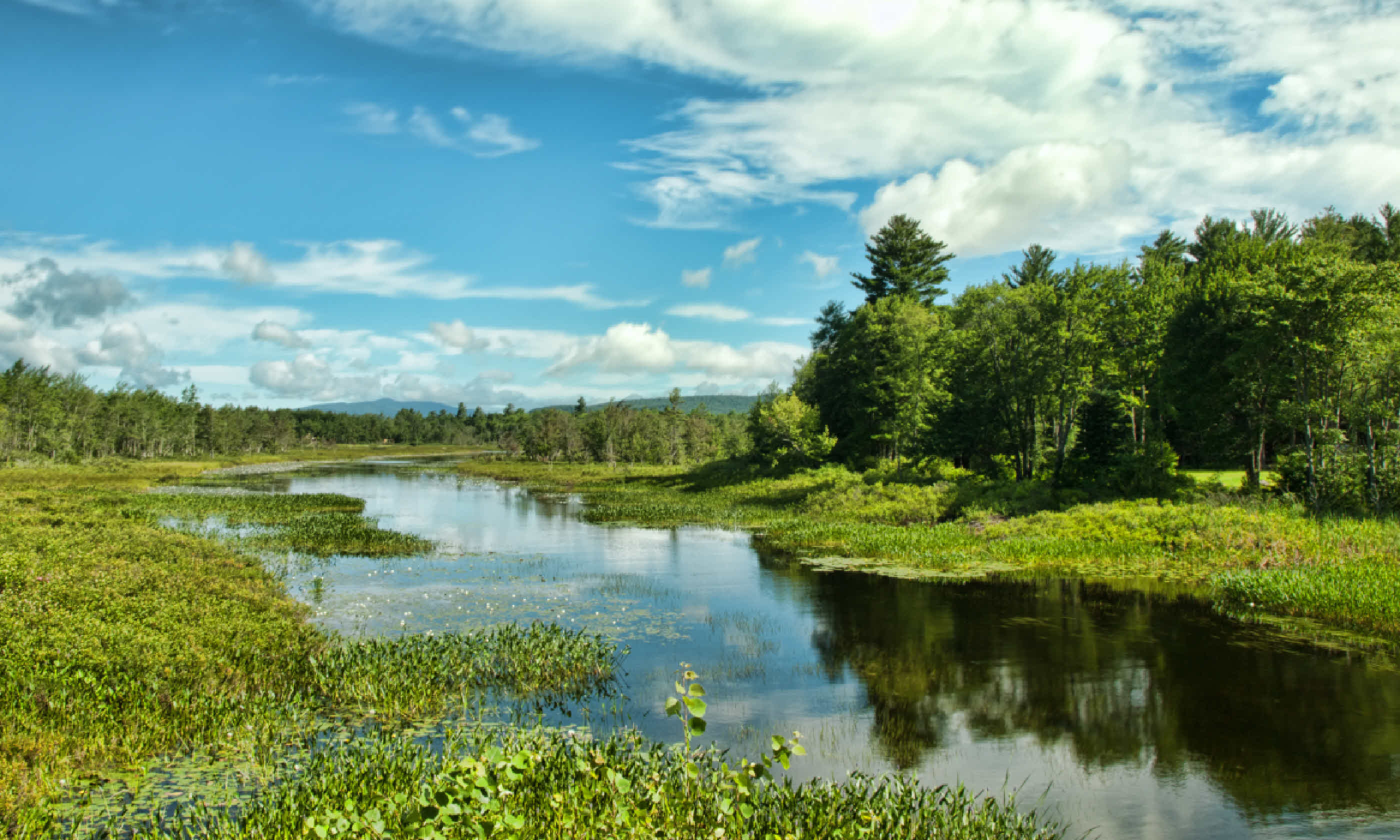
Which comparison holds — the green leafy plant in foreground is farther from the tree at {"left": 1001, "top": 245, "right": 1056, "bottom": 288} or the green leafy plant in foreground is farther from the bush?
the tree at {"left": 1001, "top": 245, "right": 1056, "bottom": 288}

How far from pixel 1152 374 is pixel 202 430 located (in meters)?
143

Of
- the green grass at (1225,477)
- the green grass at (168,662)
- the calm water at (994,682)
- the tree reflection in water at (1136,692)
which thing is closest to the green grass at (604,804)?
the calm water at (994,682)

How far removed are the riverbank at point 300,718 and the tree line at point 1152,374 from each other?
27306 millimetres

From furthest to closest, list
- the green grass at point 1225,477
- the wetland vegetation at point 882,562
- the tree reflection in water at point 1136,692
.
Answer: the green grass at point 1225,477 → the tree reflection in water at point 1136,692 → the wetland vegetation at point 882,562

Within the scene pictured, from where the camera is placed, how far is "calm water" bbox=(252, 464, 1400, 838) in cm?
1069

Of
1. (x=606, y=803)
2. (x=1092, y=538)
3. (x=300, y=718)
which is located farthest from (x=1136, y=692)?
(x=1092, y=538)

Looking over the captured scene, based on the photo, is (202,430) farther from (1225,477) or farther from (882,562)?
(1225,477)

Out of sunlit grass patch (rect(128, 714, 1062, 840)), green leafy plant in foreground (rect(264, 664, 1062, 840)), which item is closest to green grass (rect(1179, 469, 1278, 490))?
→ sunlit grass patch (rect(128, 714, 1062, 840))

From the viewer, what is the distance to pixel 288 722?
1159 centimetres

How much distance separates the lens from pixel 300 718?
11.8 metres

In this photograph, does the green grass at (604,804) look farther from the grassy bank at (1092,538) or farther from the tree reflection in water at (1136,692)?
the grassy bank at (1092,538)

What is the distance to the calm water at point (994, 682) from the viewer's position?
1069 cm

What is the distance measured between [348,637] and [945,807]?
1357 centimetres

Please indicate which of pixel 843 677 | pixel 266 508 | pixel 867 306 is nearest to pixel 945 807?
pixel 843 677
